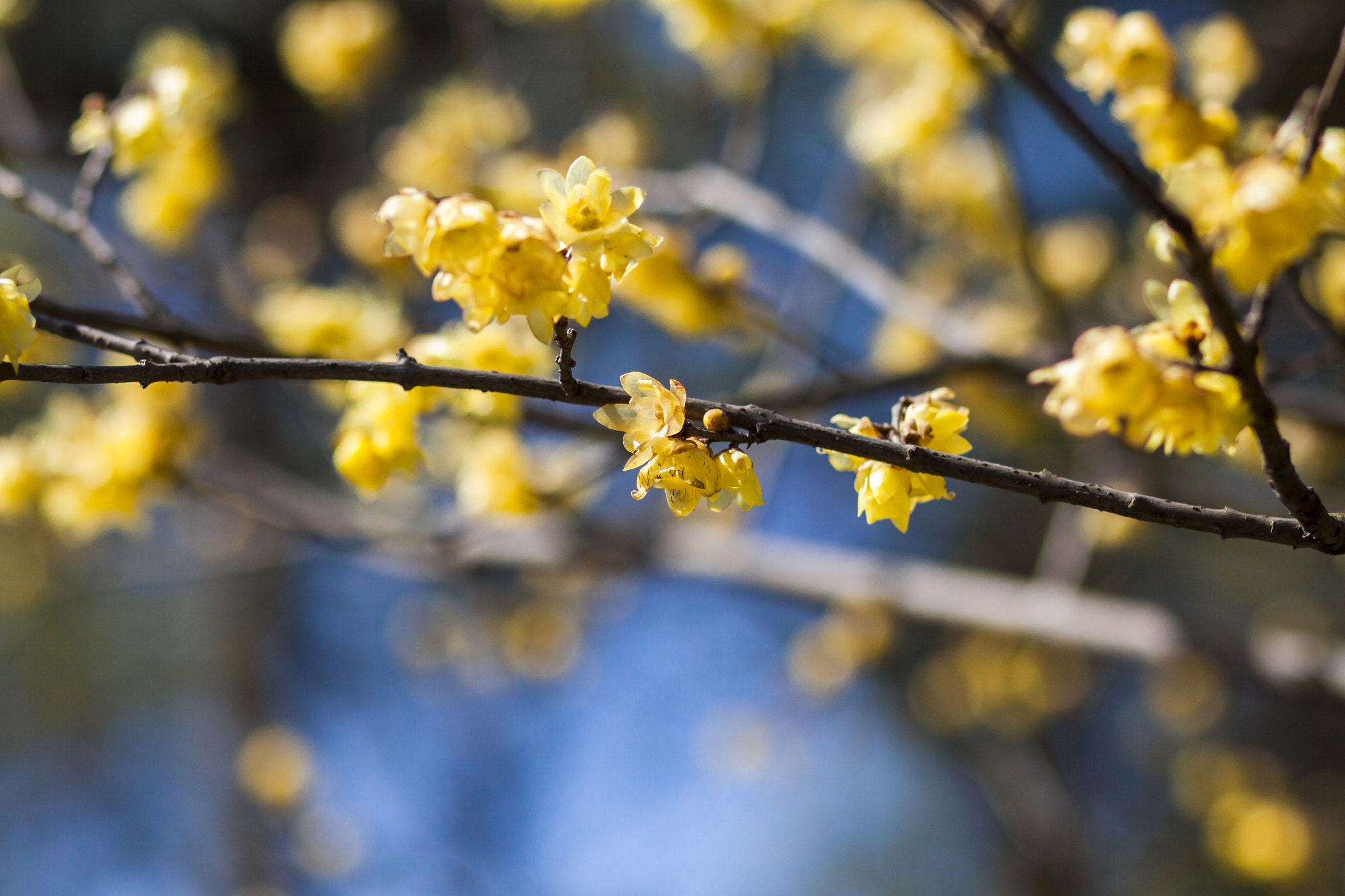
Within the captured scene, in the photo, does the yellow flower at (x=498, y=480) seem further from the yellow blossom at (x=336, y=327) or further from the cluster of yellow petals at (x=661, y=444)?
the cluster of yellow petals at (x=661, y=444)

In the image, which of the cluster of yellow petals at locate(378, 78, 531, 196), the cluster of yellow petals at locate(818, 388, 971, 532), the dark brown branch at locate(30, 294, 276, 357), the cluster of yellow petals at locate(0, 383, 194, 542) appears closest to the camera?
the cluster of yellow petals at locate(818, 388, 971, 532)

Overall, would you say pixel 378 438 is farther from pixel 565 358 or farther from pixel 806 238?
pixel 806 238

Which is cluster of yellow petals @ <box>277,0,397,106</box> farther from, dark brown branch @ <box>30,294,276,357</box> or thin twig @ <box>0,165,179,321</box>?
dark brown branch @ <box>30,294,276,357</box>

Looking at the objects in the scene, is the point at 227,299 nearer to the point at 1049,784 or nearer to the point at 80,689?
the point at 1049,784

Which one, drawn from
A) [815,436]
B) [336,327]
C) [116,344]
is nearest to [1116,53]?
[815,436]

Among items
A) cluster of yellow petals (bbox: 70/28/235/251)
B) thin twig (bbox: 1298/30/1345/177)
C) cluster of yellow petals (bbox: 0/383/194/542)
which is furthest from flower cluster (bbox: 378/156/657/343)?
cluster of yellow petals (bbox: 0/383/194/542)
